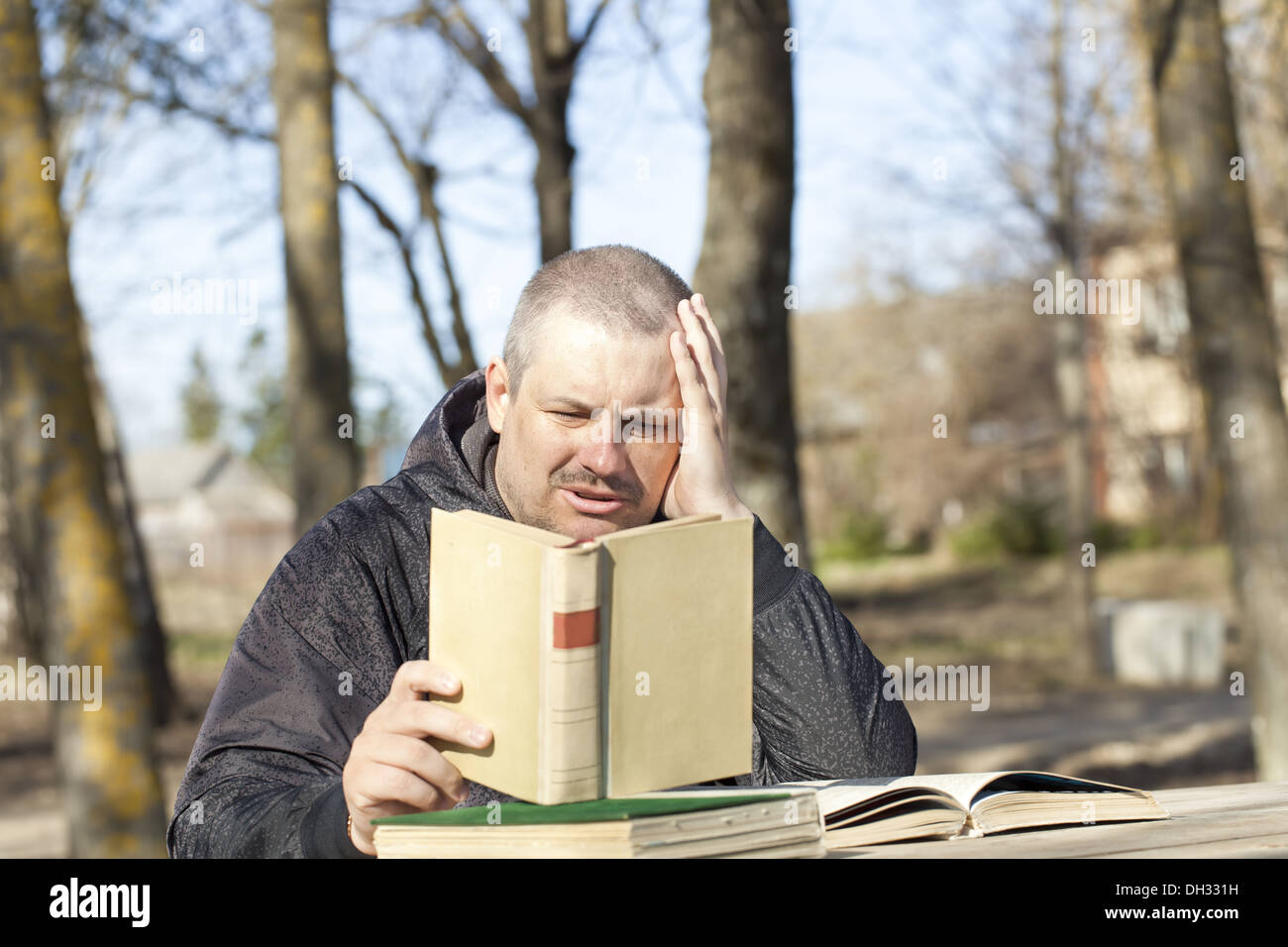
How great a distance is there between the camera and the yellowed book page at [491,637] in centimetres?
162

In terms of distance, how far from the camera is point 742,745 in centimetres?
182

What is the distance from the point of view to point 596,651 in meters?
1.61

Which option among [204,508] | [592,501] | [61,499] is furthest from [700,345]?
[204,508]

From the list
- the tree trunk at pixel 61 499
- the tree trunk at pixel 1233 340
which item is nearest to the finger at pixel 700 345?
the tree trunk at pixel 61 499

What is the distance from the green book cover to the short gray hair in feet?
3.67

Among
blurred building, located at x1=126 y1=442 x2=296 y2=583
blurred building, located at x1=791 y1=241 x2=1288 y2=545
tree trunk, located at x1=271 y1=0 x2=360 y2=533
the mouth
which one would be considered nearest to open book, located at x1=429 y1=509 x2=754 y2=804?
the mouth

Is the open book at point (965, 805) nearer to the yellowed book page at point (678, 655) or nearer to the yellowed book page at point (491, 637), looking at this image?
the yellowed book page at point (678, 655)

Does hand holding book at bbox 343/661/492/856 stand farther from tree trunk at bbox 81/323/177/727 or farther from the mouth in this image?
tree trunk at bbox 81/323/177/727

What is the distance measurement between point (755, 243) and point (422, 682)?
4.25 metres

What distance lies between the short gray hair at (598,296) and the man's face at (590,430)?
29 millimetres

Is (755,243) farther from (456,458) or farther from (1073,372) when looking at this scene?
(1073,372)

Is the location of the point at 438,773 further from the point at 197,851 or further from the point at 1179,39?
the point at 1179,39

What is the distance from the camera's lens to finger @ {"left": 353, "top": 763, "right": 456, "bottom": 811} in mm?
1716
